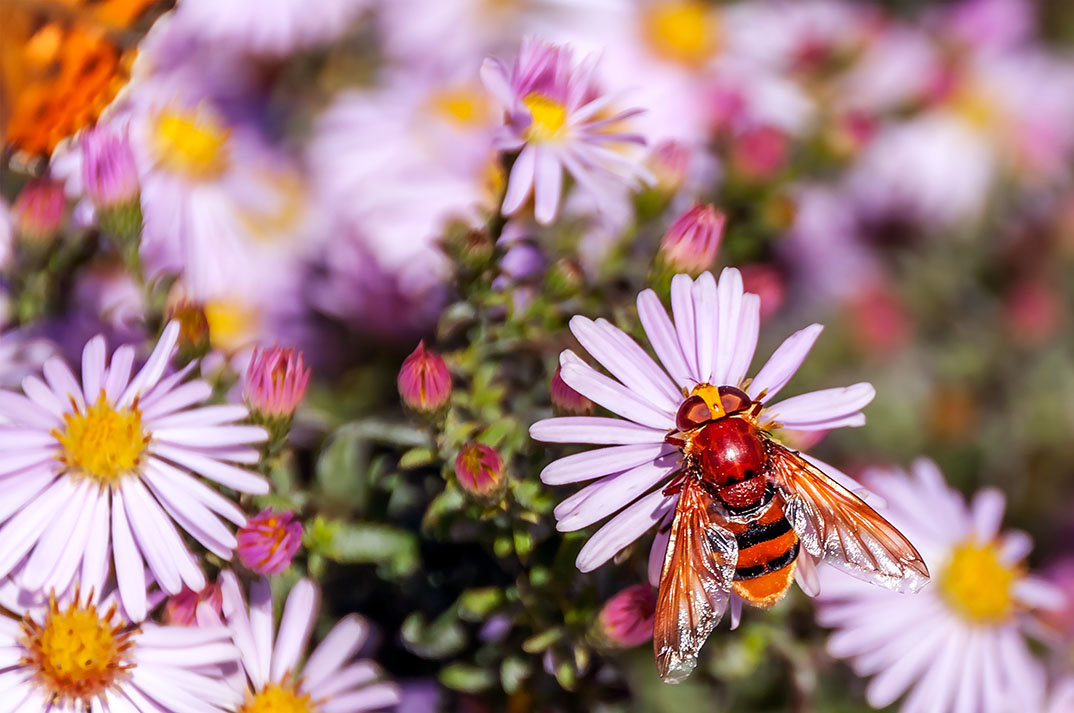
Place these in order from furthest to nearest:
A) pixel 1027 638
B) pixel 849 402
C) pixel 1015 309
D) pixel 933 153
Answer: pixel 933 153 → pixel 1015 309 → pixel 1027 638 → pixel 849 402

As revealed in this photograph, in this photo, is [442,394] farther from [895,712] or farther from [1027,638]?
[1027,638]

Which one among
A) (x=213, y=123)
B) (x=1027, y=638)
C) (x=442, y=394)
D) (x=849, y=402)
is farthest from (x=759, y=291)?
(x=213, y=123)

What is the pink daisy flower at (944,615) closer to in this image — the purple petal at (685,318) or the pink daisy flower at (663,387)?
the pink daisy flower at (663,387)

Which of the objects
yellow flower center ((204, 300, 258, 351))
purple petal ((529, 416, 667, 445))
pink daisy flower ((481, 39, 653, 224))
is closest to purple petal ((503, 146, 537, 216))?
pink daisy flower ((481, 39, 653, 224))

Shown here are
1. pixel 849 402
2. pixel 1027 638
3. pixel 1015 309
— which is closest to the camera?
pixel 849 402

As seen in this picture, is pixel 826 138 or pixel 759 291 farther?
pixel 826 138

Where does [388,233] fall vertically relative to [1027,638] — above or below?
above

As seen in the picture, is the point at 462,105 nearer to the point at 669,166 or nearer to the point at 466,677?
the point at 669,166

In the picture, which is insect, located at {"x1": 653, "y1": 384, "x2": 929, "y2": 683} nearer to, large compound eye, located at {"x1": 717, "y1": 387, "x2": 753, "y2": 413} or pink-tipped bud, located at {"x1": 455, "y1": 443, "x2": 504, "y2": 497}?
large compound eye, located at {"x1": 717, "y1": 387, "x2": 753, "y2": 413}

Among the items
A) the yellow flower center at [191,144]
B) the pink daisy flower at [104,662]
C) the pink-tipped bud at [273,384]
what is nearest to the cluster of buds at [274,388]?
the pink-tipped bud at [273,384]

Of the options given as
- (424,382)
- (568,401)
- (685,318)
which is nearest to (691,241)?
(685,318)
